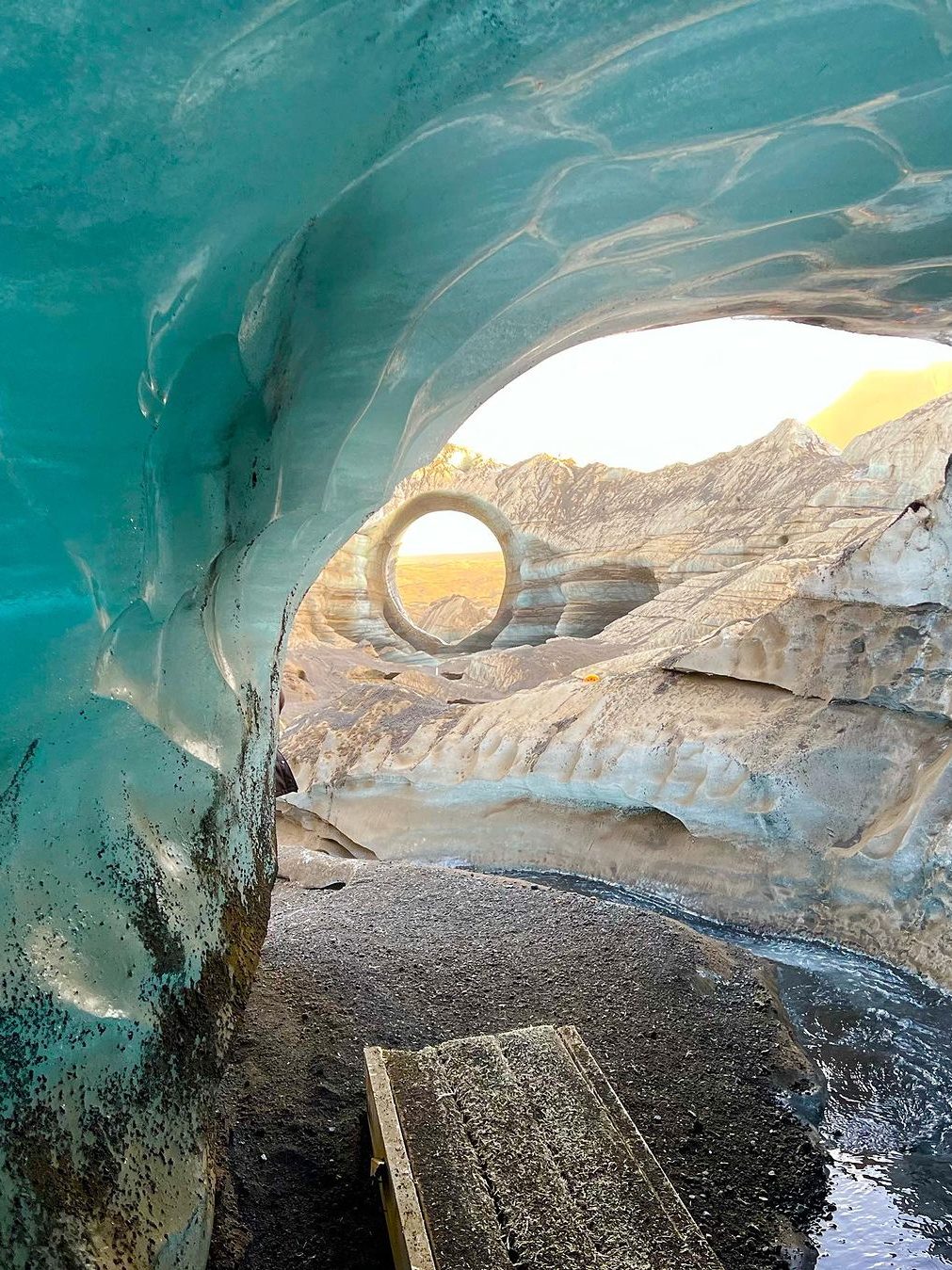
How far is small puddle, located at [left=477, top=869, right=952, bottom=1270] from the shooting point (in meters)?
2.20

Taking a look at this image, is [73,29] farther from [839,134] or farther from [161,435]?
[839,134]

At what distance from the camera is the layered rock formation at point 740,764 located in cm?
372

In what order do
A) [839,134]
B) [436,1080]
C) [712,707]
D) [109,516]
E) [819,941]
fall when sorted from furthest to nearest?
[712,707]
[819,941]
[436,1080]
[839,134]
[109,516]

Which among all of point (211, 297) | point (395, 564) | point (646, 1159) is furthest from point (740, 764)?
point (395, 564)

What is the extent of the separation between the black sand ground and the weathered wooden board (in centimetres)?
22

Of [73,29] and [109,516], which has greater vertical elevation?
[73,29]

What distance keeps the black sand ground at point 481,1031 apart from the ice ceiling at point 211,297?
0.39 meters

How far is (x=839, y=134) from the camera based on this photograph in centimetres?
182

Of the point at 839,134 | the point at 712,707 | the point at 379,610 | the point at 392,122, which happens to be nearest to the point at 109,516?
the point at 392,122

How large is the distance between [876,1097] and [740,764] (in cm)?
169

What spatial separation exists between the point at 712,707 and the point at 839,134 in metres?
3.23

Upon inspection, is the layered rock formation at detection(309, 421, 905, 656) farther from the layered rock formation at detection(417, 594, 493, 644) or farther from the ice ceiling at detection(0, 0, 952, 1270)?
the ice ceiling at detection(0, 0, 952, 1270)

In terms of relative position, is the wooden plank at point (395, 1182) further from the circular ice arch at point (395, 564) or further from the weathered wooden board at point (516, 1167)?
the circular ice arch at point (395, 564)

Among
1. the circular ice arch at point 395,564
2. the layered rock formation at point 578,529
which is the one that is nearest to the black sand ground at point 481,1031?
the layered rock formation at point 578,529
